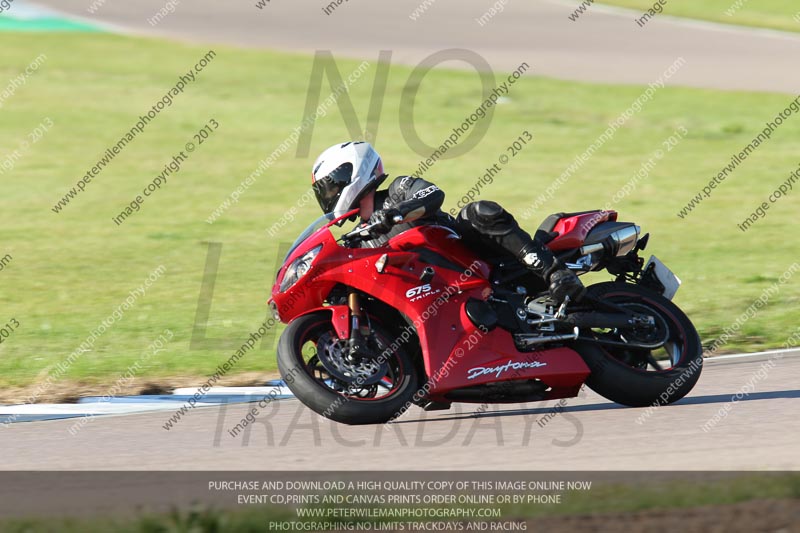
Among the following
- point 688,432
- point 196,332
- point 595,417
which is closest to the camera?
point 688,432

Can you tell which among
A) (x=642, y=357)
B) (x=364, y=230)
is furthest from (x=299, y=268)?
(x=642, y=357)

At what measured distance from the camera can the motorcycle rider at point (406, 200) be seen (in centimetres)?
727

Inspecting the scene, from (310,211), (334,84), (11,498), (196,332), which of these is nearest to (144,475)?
→ (11,498)

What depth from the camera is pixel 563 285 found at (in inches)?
286

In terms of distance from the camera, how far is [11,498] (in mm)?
5707

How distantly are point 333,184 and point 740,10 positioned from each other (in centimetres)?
2993

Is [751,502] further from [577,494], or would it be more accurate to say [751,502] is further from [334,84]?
[334,84]

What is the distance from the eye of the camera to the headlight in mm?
7074

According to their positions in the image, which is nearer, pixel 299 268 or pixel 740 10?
pixel 299 268

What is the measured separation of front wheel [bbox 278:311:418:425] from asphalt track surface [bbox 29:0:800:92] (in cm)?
1997

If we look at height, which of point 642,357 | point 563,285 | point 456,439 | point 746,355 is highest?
point 563,285

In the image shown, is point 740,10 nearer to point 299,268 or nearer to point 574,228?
point 574,228

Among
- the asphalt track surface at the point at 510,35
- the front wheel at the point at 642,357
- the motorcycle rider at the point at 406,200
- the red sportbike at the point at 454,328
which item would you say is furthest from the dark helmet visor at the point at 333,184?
the asphalt track surface at the point at 510,35

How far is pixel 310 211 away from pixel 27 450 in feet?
36.4
